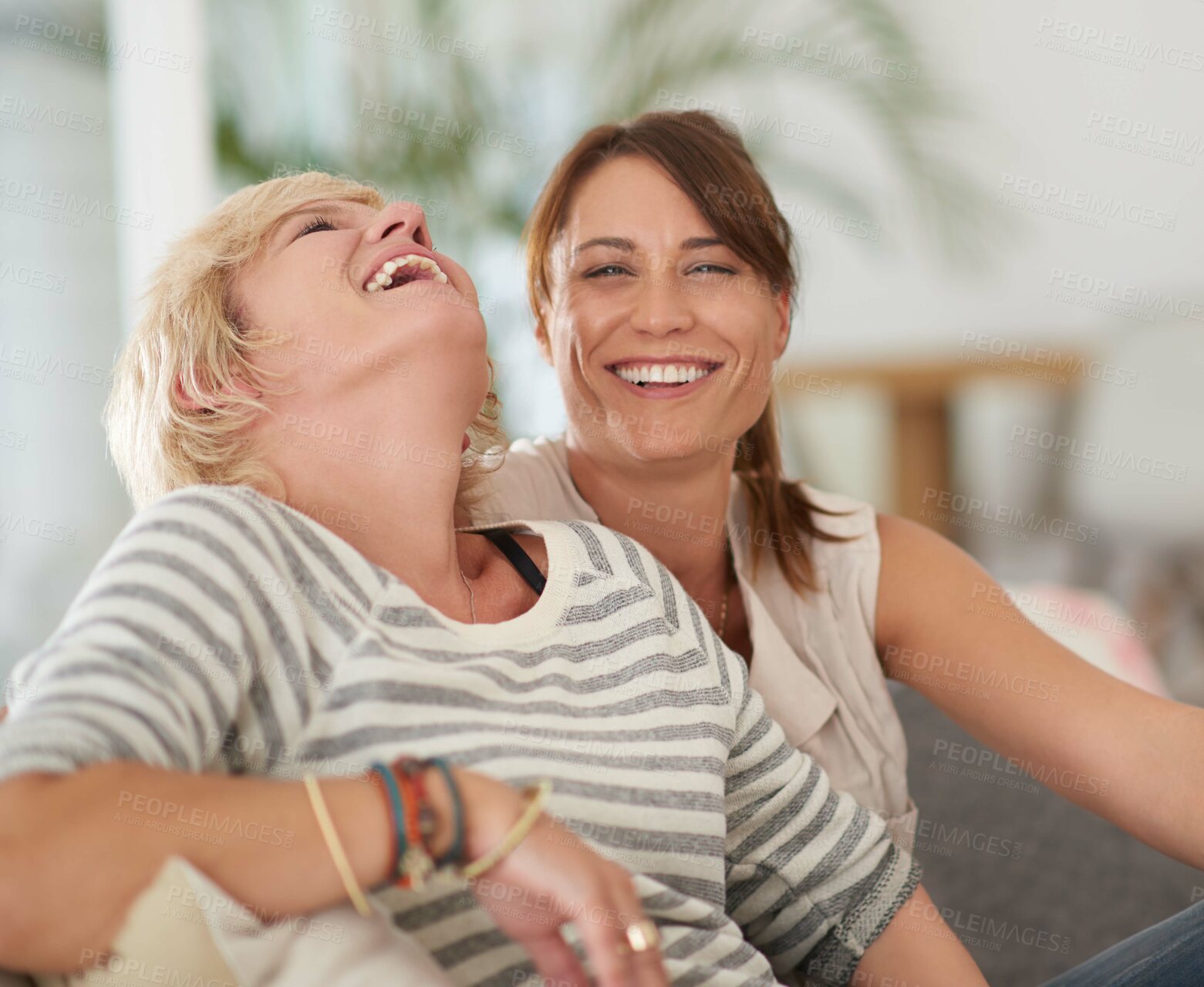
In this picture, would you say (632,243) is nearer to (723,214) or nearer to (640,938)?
(723,214)

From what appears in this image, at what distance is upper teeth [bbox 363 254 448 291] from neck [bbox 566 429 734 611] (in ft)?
1.47

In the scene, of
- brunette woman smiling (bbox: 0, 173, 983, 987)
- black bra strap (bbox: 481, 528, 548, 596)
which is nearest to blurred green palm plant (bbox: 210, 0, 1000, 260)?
brunette woman smiling (bbox: 0, 173, 983, 987)

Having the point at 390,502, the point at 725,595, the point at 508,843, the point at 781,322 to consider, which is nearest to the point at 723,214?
the point at 781,322

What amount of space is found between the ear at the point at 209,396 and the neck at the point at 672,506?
22.6 inches

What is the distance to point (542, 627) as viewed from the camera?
94cm

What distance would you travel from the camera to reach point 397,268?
40.5 inches

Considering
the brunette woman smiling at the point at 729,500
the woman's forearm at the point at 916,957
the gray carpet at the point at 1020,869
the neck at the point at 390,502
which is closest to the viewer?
the neck at the point at 390,502

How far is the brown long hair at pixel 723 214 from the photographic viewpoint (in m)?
1.40

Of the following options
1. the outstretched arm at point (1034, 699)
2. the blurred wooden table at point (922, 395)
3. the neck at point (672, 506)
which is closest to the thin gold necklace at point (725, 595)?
the neck at point (672, 506)

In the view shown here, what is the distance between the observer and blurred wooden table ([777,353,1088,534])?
385 centimetres

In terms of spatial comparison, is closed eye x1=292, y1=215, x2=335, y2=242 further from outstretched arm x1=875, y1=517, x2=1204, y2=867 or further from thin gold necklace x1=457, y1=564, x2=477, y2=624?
outstretched arm x1=875, y1=517, x2=1204, y2=867

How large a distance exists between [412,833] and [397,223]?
23.5 inches

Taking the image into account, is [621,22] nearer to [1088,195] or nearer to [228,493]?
[1088,195]

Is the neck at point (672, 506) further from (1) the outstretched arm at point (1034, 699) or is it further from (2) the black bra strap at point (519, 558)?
(2) the black bra strap at point (519, 558)
